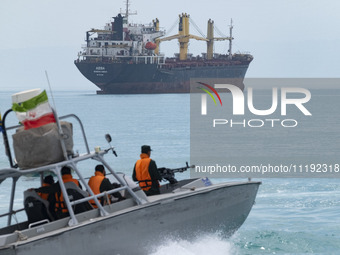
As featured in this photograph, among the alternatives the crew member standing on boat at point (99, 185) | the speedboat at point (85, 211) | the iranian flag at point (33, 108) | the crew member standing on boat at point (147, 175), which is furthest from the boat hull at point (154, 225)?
the iranian flag at point (33, 108)

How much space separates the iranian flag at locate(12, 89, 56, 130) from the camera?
8.81 m

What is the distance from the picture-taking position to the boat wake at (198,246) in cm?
993

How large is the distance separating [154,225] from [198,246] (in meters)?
1.02

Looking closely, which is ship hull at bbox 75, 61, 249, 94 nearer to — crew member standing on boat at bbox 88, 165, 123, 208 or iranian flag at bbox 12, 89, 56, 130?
crew member standing on boat at bbox 88, 165, 123, 208

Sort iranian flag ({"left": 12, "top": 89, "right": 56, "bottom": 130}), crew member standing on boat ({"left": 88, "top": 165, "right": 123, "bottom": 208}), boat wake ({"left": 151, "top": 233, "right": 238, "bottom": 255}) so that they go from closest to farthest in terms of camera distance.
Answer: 1. iranian flag ({"left": 12, "top": 89, "right": 56, "bottom": 130})
2. crew member standing on boat ({"left": 88, "top": 165, "right": 123, "bottom": 208})
3. boat wake ({"left": 151, "top": 233, "right": 238, "bottom": 255})

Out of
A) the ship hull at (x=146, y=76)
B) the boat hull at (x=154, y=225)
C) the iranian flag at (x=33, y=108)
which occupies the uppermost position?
the iranian flag at (x=33, y=108)

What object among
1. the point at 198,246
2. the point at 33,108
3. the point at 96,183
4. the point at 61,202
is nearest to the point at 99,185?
the point at 96,183

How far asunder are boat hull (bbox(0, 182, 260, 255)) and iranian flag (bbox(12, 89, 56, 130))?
4.15 ft

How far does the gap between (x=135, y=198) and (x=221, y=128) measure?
49.8m

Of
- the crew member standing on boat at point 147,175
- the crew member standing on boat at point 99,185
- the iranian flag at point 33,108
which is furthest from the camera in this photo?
the crew member standing on boat at point 147,175

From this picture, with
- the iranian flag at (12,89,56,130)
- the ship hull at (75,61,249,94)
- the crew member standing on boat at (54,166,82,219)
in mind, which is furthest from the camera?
the ship hull at (75,61,249,94)

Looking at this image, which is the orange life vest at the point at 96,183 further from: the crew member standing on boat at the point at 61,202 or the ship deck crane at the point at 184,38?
the ship deck crane at the point at 184,38

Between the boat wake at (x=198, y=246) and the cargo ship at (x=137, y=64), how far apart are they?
3875 inches

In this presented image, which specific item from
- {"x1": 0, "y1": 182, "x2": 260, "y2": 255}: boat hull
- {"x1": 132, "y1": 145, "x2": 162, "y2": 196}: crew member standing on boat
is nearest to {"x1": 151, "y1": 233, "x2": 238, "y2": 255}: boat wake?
{"x1": 0, "y1": 182, "x2": 260, "y2": 255}: boat hull
